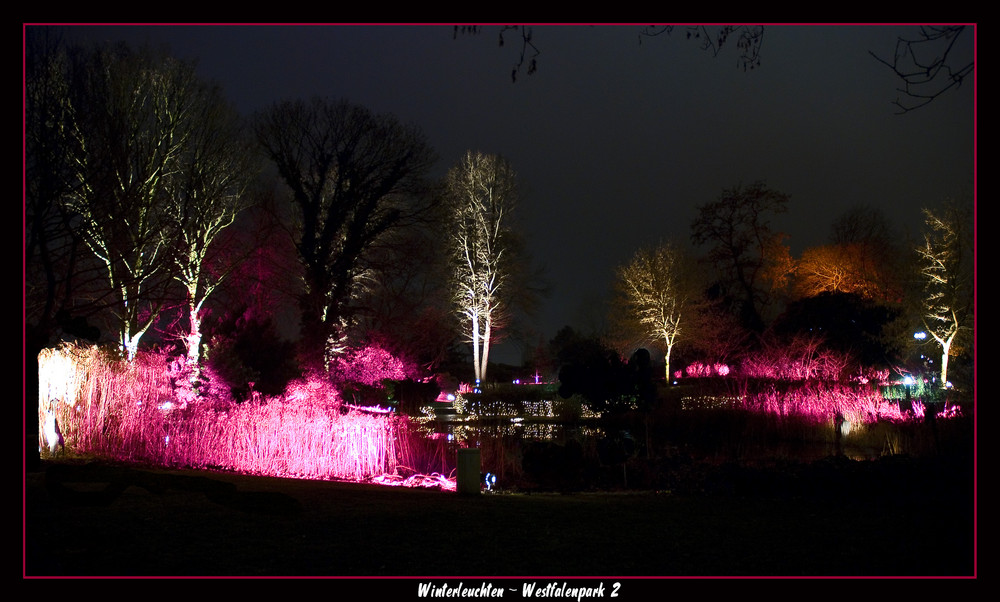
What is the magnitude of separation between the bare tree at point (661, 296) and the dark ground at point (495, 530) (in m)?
31.2

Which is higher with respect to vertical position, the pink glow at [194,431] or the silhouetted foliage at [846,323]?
the silhouetted foliage at [846,323]

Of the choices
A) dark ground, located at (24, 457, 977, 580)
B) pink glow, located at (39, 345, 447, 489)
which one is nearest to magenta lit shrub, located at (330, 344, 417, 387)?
pink glow, located at (39, 345, 447, 489)

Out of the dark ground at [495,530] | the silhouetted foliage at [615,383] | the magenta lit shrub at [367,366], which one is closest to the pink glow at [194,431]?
the dark ground at [495,530]

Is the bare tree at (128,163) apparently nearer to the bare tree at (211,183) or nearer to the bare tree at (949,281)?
the bare tree at (211,183)

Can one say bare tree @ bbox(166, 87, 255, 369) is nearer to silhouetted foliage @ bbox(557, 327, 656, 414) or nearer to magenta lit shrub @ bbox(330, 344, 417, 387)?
magenta lit shrub @ bbox(330, 344, 417, 387)

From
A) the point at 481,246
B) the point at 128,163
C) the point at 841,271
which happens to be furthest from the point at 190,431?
the point at 841,271

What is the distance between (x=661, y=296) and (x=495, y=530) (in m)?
35.6

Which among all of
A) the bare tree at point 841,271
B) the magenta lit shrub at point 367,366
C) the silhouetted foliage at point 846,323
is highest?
the bare tree at point 841,271

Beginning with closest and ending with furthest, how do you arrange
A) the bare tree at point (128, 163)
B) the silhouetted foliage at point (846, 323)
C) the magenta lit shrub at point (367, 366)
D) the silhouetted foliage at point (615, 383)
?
the bare tree at point (128, 163) < the silhouetted foliage at point (615, 383) < the magenta lit shrub at point (367, 366) < the silhouetted foliage at point (846, 323)

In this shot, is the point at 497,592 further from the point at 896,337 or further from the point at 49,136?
the point at 896,337

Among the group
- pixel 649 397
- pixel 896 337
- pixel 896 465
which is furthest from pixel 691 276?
pixel 896 465

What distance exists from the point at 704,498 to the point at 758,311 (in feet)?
121

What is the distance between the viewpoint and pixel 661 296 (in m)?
41.2

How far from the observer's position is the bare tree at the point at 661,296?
4081 cm
